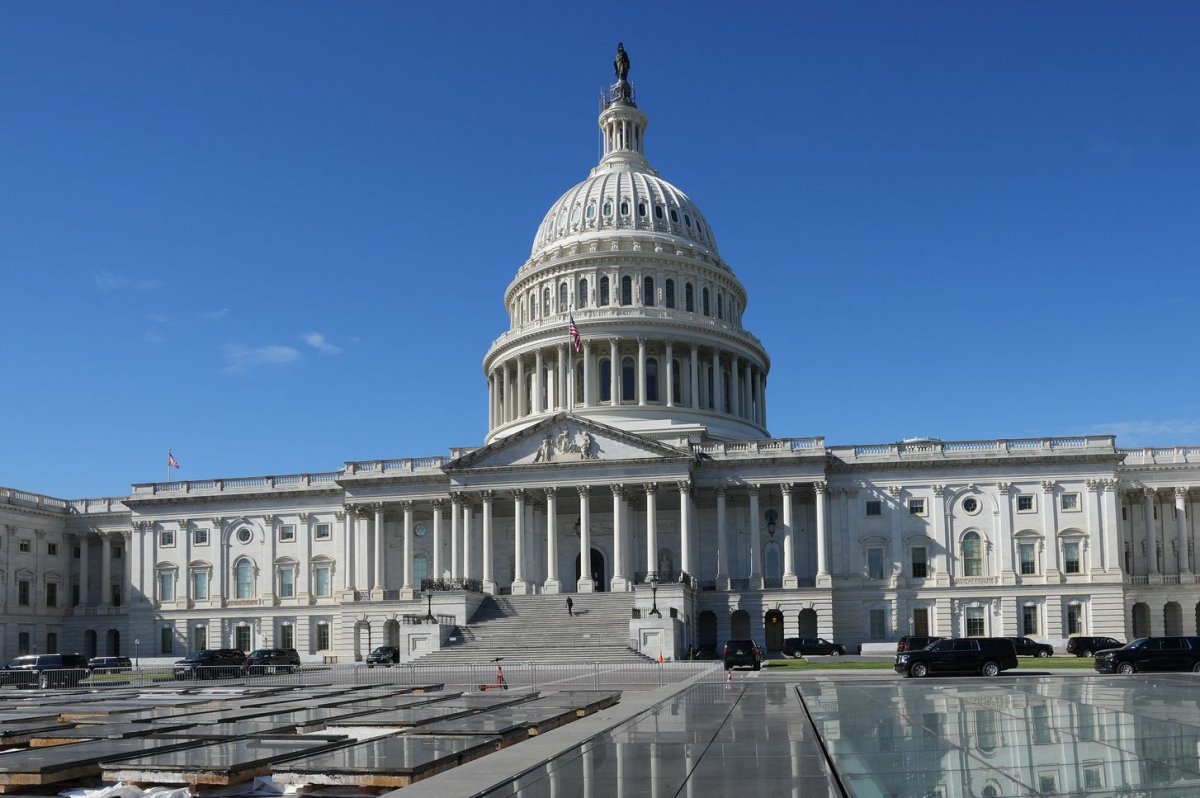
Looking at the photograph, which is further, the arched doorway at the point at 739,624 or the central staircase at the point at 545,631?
the arched doorway at the point at 739,624

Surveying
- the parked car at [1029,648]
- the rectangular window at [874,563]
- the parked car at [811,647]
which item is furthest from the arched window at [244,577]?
the parked car at [1029,648]

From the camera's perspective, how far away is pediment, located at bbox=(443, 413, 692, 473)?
86.8 m

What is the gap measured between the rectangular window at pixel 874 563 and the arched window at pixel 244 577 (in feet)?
158

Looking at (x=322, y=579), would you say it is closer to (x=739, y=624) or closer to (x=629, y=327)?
(x=629, y=327)

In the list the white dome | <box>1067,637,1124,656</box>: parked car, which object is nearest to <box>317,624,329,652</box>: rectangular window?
the white dome

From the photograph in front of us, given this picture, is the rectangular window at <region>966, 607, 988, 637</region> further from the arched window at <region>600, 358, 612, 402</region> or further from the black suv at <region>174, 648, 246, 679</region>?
the black suv at <region>174, 648, 246, 679</region>

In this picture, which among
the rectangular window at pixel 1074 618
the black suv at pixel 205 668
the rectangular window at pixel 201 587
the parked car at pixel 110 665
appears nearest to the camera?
the black suv at pixel 205 668

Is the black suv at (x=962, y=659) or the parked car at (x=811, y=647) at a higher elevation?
the black suv at (x=962, y=659)

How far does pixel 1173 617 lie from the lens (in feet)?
298

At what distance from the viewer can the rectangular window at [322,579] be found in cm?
9838

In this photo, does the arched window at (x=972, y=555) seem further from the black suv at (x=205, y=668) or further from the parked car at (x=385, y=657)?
the black suv at (x=205, y=668)

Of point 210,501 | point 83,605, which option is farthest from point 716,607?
point 83,605

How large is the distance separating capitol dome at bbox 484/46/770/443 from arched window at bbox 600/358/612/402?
0.34 feet

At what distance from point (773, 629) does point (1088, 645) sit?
22.6 m
